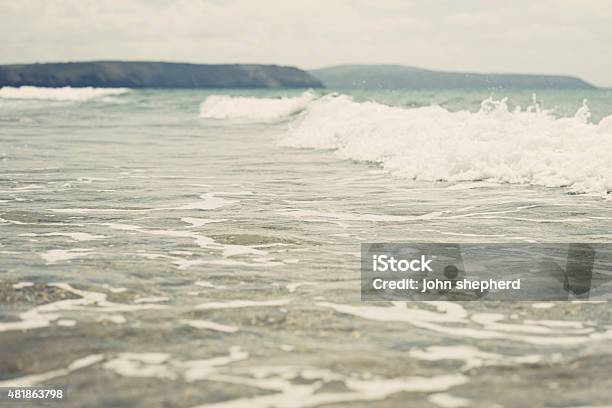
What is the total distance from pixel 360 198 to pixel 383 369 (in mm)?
7469

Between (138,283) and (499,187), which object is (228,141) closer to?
(499,187)

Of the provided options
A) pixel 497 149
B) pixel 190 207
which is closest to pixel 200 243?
pixel 190 207

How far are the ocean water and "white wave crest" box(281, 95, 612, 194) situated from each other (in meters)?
0.05

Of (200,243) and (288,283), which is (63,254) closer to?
(200,243)

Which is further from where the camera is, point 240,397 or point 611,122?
point 611,122

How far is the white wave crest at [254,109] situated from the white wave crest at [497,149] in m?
25.3

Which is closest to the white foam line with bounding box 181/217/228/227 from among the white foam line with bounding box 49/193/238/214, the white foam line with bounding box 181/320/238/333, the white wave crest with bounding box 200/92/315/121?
the white foam line with bounding box 49/193/238/214

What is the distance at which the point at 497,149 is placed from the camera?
15727 millimetres

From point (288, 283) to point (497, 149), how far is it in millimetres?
10075

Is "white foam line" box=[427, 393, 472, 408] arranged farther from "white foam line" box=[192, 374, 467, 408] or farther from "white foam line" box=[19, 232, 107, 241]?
"white foam line" box=[19, 232, 107, 241]

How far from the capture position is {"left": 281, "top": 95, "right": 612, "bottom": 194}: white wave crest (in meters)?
13.9

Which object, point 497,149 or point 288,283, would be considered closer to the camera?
point 288,283

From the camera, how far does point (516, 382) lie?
446 centimetres

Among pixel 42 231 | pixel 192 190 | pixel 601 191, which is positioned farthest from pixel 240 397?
pixel 601 191
